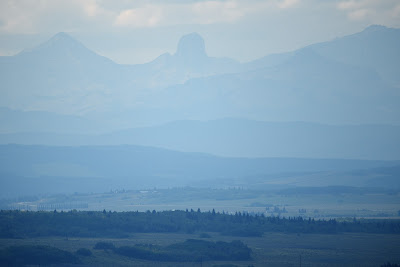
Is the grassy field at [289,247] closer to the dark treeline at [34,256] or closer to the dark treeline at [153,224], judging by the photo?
the dark treeline at [34,256]

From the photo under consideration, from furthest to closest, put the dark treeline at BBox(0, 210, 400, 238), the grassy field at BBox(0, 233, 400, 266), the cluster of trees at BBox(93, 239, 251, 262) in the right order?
1. the dark treeline at BBox(0, 210, 400, 238)
2. the cluster of trees at BBox(93, 239, 251, 262)
3. the grassy field at BBox(0, 233, 400, 266)

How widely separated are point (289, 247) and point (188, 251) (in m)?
16.5

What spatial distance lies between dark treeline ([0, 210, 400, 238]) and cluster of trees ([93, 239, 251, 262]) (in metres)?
18.1

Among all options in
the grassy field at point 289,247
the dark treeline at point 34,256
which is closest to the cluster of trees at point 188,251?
the grassy field at point 289,247

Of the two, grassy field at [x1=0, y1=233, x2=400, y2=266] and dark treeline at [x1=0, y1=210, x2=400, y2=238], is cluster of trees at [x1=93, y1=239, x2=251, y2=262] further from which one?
dark treeline at [x1=0, y1=210, x2=400, y2=238]

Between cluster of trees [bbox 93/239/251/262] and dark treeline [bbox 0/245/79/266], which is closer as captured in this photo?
dark treeline [bbox 0/245/79/266]

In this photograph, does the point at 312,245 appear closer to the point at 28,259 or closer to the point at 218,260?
the point at 218,260

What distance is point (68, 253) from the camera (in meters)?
107

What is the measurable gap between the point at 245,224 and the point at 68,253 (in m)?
43.2

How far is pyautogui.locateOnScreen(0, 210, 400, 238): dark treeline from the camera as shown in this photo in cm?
13338

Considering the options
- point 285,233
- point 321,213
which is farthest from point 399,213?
point 285,233

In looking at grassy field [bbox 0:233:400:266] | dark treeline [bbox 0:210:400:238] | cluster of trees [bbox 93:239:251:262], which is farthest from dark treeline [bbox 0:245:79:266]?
dark treeline [bbox 0:210:400:238]

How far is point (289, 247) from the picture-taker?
122812 mm

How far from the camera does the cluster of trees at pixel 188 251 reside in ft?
364
